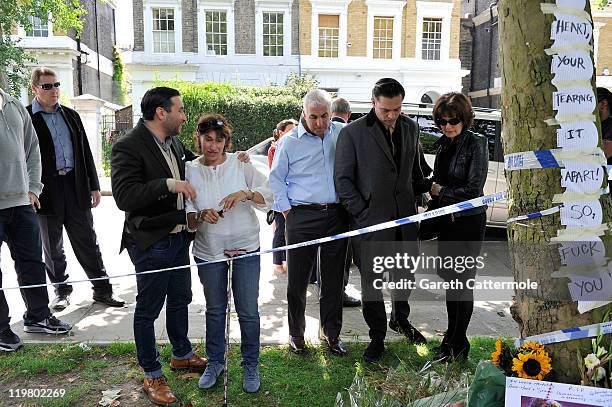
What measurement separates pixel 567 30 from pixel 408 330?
307 cm

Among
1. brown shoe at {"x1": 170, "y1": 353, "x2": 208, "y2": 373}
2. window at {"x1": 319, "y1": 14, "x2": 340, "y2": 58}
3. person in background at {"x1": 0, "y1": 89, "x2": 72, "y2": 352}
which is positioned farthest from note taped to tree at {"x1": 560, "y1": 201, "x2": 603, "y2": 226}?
window at {"x1": 319, "y1": 14, "x2": 340, "y2": 58}

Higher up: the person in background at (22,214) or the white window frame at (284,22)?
the white window frame at (284,22)

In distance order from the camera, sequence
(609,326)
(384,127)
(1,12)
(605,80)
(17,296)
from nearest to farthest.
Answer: (609,326) → (384,127) → (17,296) → (1,12) → (605,80)

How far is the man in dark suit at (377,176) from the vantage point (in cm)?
402

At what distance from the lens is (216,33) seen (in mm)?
26594

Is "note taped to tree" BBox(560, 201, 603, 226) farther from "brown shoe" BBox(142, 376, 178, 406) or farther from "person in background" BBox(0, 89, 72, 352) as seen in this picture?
"person in background" BBox(0, 89, 72, 352)

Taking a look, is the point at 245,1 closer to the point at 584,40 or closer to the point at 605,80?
the point at 605,80

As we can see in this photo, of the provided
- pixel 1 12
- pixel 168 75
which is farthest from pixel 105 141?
pixel 168 75

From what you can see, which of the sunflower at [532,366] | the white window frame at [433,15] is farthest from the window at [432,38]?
the sunflower at [532,366]

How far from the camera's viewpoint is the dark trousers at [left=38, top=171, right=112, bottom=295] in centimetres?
523

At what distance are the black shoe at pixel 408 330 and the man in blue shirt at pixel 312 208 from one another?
63 cm

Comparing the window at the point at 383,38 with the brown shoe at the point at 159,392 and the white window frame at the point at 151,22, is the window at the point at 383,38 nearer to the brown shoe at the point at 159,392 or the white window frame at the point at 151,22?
the white window frame at the point at 151,22

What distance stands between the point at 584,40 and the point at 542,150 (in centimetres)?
47

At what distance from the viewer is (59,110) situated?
5230 millimetres
